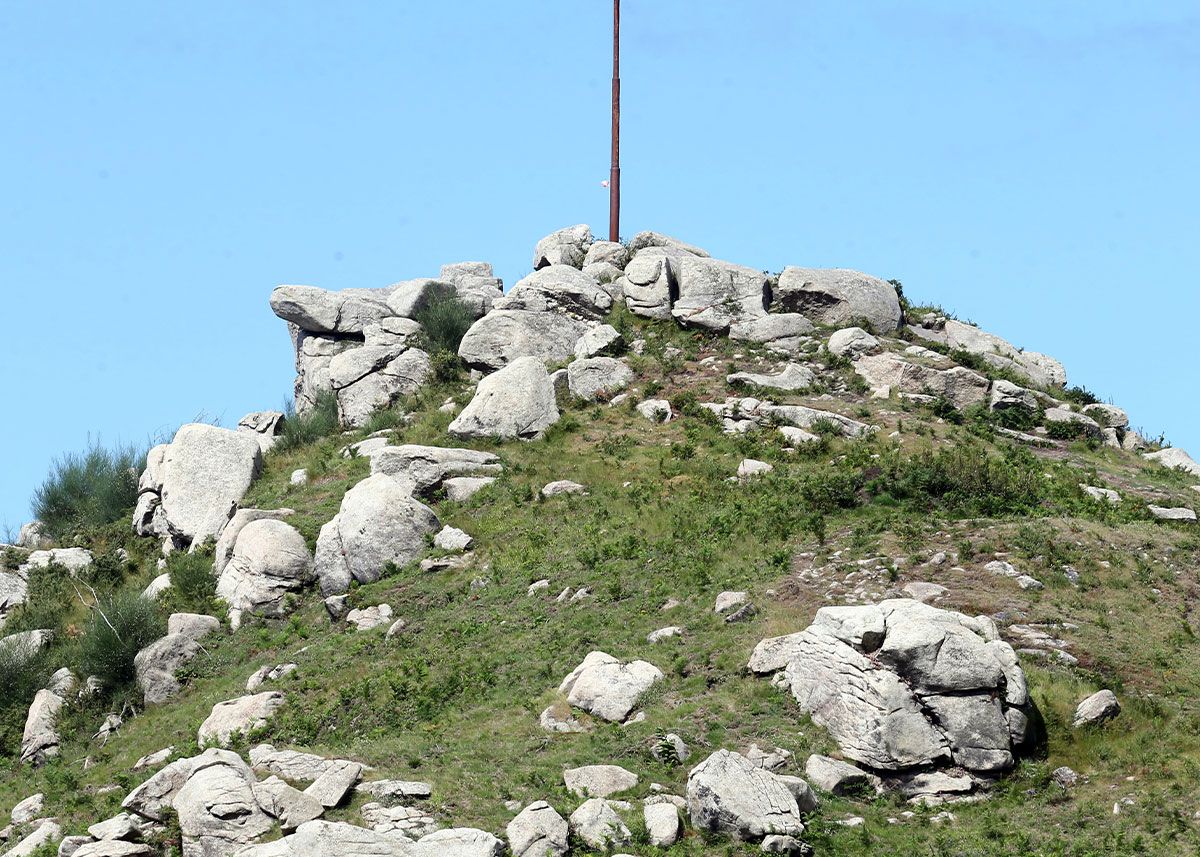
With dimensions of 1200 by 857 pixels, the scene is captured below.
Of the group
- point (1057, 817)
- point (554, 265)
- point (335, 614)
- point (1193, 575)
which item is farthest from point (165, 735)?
point (554, 265)

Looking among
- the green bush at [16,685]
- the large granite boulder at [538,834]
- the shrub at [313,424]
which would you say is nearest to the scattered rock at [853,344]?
the shrub at [313,424]

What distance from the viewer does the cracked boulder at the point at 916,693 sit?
18906 mm

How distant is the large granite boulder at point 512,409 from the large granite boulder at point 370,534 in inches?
182

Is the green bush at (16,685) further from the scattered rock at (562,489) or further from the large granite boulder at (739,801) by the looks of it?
the large granite boulder at (739,801)

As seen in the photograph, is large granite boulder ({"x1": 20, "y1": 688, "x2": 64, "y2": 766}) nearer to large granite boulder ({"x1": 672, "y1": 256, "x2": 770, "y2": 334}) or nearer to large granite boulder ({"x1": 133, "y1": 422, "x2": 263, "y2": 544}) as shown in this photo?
large granite boulder ({"x1": 133, "y1": 422, "x2": 263, "y2": 544})

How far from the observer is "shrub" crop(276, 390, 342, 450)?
40.1 m

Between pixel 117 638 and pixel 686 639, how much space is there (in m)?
13.3

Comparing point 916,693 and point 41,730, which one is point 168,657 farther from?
point 916,693

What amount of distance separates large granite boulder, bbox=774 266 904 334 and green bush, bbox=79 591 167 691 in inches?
805

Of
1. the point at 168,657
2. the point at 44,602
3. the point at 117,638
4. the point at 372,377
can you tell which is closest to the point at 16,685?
the point at 117,638

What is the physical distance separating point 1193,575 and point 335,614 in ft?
53.9

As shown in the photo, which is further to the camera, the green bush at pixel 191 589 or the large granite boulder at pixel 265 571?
the green bush at pixel 191 589

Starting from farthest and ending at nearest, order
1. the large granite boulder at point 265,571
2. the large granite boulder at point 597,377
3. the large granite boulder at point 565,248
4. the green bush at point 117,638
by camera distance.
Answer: the large granite boulder at point 565,248, the large granite boulder at point 597,377, the large granite boulder at point 265,571, the green bush at point 117,638

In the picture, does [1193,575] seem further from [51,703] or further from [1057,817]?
[51,703]
